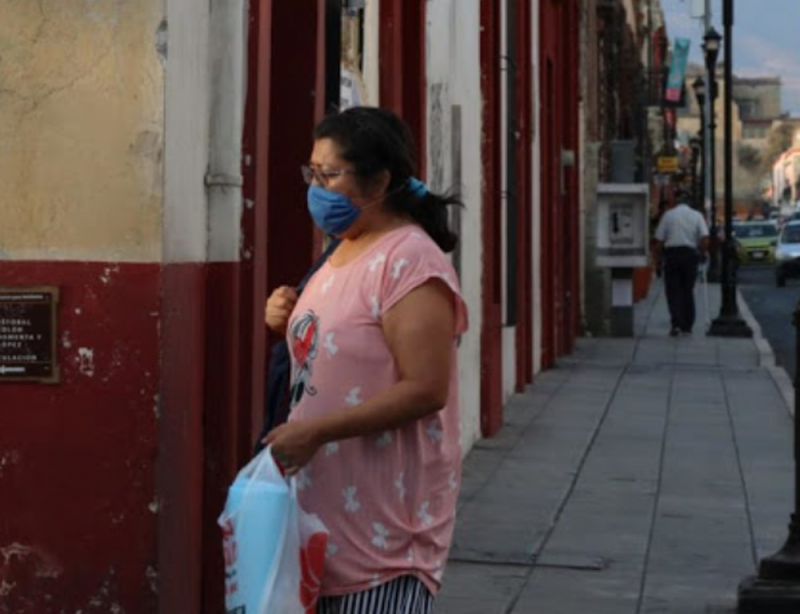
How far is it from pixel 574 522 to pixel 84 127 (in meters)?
5.74

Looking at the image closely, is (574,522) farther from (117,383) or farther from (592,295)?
(592,295)

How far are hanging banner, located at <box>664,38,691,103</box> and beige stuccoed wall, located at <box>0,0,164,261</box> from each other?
5186cm

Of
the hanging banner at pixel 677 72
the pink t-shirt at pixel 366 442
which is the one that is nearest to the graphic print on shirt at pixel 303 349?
the pink t-shirt at pixel 366 442

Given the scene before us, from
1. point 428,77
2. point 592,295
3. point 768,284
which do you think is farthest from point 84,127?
point 768,284

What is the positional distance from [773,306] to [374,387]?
40.3 meters

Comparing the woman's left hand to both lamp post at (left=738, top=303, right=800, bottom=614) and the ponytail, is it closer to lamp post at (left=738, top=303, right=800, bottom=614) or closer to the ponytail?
the ponytail

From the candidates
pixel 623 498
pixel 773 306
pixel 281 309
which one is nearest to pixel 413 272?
pixel 281 309

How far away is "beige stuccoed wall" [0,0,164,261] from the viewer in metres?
6.64

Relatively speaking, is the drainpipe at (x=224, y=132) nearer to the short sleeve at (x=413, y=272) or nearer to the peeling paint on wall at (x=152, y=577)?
the peeling paint on wall at (x=152, y=577)

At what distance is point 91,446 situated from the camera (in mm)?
6637

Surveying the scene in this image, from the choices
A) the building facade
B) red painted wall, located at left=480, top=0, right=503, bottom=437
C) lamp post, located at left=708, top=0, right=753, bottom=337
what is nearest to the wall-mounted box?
lamp post, located at left=708, top=0, right=753, bottom=337

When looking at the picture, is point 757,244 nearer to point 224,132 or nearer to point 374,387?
point 224,132

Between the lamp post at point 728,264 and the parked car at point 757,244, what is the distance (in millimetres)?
39520

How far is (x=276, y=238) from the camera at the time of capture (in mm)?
9242
